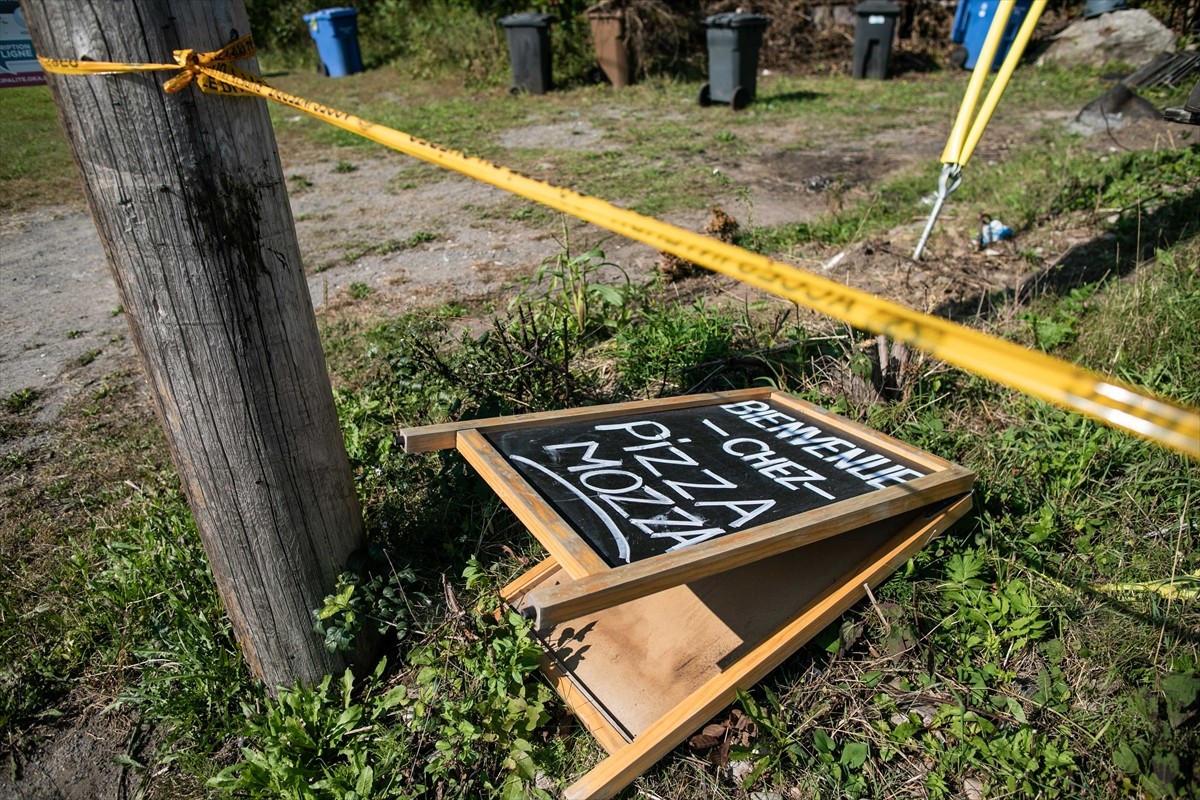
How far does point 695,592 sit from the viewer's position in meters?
2.35

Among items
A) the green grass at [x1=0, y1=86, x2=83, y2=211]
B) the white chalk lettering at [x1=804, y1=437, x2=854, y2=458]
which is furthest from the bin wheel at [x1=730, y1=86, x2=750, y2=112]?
the white chalk lettering at [x1=804, y1=437, x2=854, y2=458]

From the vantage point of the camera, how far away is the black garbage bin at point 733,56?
1023cm

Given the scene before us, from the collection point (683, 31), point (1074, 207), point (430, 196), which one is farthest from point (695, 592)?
point (683, 31)

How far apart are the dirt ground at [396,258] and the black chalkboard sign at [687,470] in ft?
5.24

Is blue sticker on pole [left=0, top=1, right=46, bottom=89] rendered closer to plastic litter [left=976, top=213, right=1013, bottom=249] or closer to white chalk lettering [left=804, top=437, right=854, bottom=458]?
white chalk lettering [left=804, top=437, right=854, bottom=458]

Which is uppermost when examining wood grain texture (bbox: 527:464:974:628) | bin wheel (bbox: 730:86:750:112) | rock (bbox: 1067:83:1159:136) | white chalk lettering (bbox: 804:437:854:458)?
bin wheel (bbox: 730:86:750:112)

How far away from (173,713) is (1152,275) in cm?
468

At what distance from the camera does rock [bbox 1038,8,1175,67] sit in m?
11.7

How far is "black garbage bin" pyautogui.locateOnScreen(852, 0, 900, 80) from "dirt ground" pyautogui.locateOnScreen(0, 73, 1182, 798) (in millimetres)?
5206

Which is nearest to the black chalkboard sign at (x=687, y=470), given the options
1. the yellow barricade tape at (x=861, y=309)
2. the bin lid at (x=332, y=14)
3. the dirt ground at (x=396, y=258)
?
the yellow barricade tape at (x=861, y=309)

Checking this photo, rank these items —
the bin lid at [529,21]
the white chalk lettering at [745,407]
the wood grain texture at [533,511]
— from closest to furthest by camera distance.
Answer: the wood grain texture at [533,511] < the white chalk lettering at [745,407] < the bin lid at [529,21]

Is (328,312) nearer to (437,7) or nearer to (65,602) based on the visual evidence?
(65,602)

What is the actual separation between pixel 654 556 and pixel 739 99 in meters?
10.1

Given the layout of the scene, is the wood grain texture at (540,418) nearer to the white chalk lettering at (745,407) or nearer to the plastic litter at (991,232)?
the white chalk lettering at (745,407)
